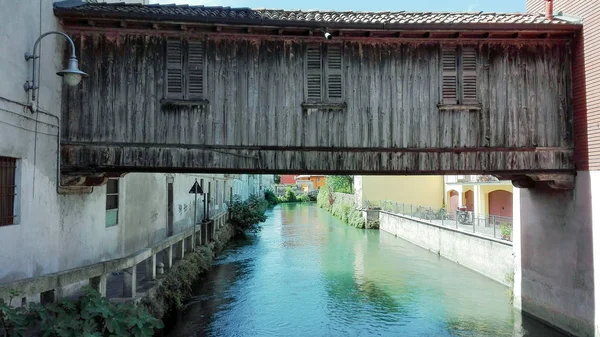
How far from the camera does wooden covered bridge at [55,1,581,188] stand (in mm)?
8227

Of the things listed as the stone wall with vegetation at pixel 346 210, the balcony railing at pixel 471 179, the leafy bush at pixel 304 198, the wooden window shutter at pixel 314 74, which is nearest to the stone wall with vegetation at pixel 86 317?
the wooden window shutter at pixel 314 74

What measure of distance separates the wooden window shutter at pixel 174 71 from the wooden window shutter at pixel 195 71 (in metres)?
0.17

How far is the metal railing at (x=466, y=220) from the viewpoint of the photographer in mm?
15172

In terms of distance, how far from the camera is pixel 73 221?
8266 millimetres

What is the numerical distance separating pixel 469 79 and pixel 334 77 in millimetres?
2686

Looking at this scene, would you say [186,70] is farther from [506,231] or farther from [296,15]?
[506,231]

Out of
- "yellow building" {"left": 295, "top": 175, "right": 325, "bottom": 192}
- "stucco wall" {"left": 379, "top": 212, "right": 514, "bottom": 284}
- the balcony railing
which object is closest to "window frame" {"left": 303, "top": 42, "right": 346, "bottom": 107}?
"stucco wall" {"left": 379, "top": 212, "right": 514, "bottom": 284}

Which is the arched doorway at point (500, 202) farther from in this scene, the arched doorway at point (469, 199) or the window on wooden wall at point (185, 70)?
the window on wooden wall at point (185, 70)

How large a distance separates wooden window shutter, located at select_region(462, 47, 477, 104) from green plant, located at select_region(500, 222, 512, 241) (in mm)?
7540

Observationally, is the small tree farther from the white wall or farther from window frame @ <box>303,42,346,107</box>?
the white wall

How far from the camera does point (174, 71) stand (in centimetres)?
838

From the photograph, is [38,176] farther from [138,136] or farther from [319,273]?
[319,273]

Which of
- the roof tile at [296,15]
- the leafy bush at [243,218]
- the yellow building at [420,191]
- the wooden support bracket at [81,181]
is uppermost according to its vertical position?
the roof tile at [296,15]

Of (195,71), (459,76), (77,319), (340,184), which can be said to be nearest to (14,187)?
(77,319)
